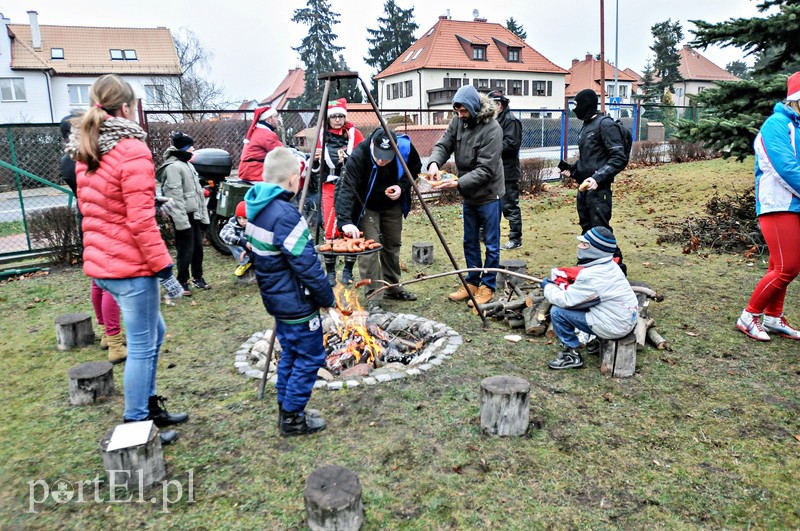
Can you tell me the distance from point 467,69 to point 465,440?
138ft

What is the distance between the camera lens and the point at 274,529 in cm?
258

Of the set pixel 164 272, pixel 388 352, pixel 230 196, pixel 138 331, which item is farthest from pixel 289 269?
pixel 230 196

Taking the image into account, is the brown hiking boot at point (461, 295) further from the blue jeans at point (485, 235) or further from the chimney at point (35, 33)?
the chimney at point (35, 33)

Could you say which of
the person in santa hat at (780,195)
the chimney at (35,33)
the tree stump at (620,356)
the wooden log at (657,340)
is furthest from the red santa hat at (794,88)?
the chimney at (35,33)

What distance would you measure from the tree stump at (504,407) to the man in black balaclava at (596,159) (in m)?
2.69

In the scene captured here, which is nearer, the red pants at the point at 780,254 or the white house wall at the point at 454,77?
the red pants at the point at 780,254

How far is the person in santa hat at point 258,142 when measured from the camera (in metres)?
6.71

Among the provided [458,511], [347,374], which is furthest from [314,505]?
[347,374]

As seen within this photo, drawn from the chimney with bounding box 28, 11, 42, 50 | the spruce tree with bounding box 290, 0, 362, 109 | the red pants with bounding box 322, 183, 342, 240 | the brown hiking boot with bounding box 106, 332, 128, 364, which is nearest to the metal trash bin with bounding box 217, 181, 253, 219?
the red pants with bounding box 322, 183, 342, 240

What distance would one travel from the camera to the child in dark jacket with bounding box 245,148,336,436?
9.86 ft

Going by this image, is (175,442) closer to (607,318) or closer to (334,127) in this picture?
(607,318)

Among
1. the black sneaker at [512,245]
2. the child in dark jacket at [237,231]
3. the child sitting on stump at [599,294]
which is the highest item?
the child in dark jacket at [237,231]

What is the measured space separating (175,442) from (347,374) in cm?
139

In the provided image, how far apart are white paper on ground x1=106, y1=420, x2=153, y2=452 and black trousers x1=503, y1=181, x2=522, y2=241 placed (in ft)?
20.7
